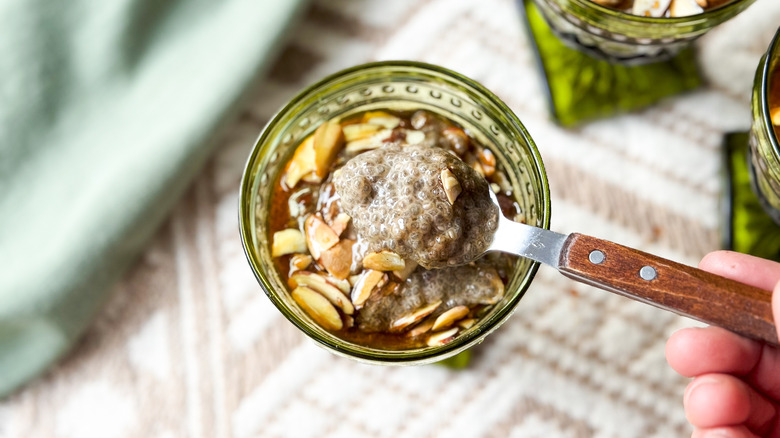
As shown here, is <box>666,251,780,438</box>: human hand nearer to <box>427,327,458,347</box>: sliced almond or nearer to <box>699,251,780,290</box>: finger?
<box>699,251,780,290</box>: finger

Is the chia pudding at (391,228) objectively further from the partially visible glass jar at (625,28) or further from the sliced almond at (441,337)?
the partially visible glass jar at (625,28)

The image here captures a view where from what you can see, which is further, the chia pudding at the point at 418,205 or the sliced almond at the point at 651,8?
the sliced almond at the point at 651,8

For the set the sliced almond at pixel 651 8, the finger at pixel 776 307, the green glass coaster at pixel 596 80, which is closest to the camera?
the finger at pixel 776 307

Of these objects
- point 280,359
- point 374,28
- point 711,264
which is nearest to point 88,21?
point 374,28

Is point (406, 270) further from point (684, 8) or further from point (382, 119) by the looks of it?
point (684, 8)

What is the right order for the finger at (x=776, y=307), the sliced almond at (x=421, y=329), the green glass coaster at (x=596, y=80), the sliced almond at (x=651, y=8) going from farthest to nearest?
the green glass coaster at (x=596, y=80)
the sliced almond at (x=651, y=8)
the sliced almond at (x=421, y=329)
the finger at (x=776, y=307)

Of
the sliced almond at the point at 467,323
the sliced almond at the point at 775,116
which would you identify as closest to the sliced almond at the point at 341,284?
the sliced almond at the point at 467,323

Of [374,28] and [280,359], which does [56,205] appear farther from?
[374,28]
